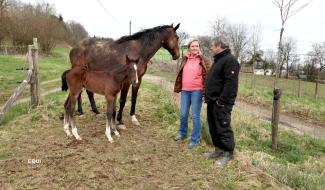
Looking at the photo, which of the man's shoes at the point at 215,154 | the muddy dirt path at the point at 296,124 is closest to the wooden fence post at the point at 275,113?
the muddy dirt path at the point at 296,124

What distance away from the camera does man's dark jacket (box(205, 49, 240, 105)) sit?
5.26 m

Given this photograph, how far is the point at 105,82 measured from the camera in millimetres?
6688

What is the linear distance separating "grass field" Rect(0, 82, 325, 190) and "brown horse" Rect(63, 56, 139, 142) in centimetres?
47

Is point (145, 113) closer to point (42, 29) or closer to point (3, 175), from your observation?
point (3, 175)

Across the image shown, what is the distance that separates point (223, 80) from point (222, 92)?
216 millimetres

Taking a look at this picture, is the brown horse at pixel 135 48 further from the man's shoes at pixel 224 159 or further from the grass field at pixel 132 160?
the man's shoes at pixel 224 159

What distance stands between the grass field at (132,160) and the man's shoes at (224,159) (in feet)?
0.32

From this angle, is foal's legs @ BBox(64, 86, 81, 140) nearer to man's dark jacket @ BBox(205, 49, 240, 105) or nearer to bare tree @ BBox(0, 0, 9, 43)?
man's dark jacket @ BBox(205, 49, 240, 105)

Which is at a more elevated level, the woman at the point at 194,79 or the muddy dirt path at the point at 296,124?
the woman at the point at 194,79

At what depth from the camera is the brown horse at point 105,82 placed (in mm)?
6629

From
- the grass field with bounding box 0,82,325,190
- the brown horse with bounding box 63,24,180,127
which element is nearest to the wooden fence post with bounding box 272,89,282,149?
the grass field with bounding box 0,82,325,190

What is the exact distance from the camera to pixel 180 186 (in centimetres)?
477

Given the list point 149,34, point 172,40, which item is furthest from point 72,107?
point 172,40

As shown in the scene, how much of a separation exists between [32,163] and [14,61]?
62.5 ft
